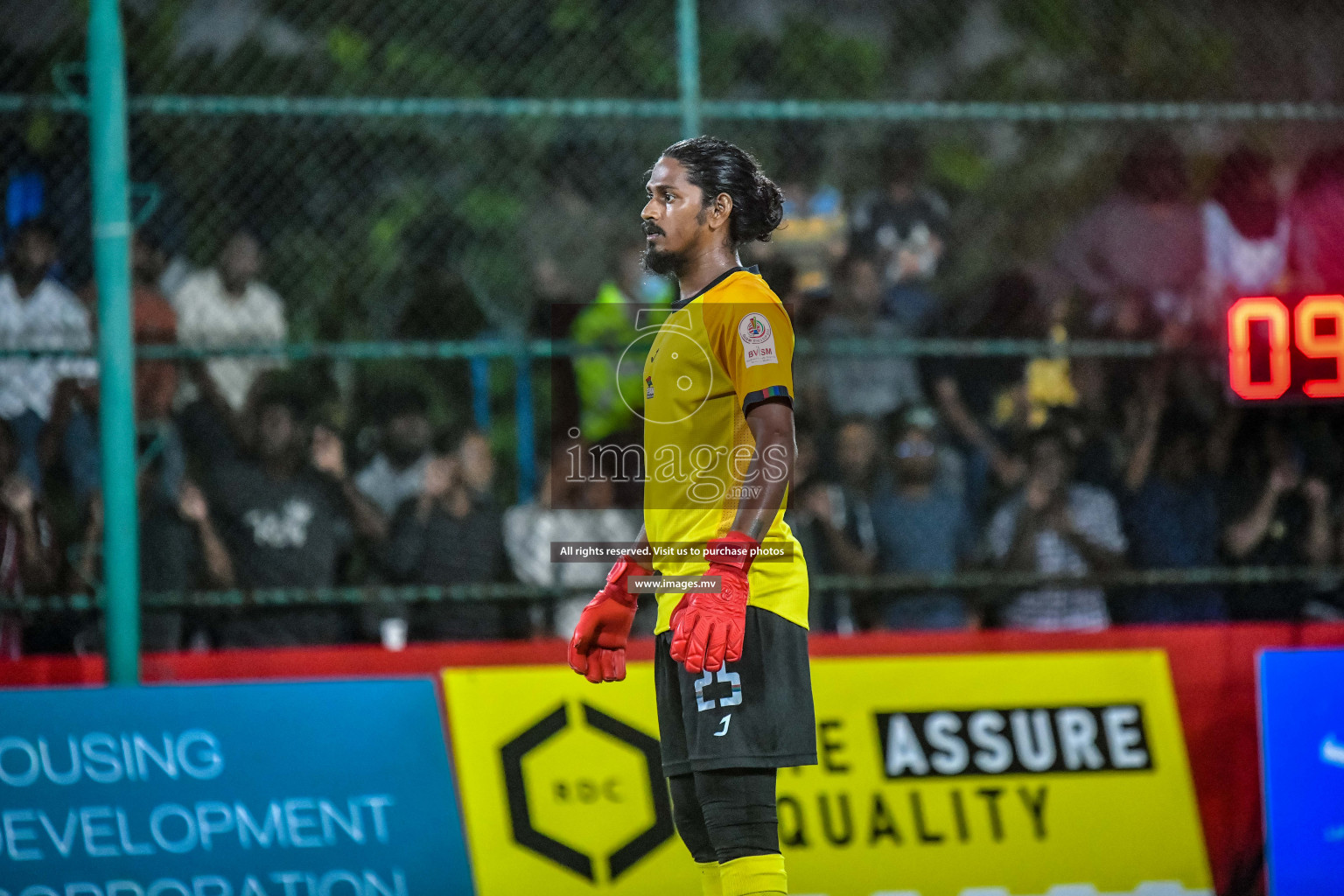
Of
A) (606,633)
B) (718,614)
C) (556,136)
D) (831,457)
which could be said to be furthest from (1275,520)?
(718,614)

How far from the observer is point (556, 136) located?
7.23 m

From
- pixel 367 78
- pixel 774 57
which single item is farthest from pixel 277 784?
pixel 774 57

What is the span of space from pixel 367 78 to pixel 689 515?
424cm

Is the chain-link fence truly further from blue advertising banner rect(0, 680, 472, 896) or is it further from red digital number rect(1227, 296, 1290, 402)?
blue advertising banner rect(0, 680, 472, 896)

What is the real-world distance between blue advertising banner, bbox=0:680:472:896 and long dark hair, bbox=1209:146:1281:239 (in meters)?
4.27

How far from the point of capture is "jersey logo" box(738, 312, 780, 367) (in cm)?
338

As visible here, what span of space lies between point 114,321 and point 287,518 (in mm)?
1059

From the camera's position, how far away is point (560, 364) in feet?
20.0

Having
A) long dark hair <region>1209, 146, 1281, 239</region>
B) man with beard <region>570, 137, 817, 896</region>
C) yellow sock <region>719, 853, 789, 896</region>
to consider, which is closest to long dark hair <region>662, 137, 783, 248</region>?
man with beard <region>570, 137, 817, 896</region>

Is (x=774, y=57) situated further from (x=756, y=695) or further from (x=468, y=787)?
(x=756, y=695)

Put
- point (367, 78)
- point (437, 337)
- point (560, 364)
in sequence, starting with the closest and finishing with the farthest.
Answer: point (560, 364), point (437, 337), point (367, 78)

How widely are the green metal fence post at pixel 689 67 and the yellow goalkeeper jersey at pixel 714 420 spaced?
2.15 meters

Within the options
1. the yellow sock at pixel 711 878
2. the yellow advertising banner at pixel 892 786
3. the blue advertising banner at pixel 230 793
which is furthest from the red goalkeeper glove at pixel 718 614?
the blue advertising banner at pixel 230 793

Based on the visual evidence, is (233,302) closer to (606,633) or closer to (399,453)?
(399,453)
